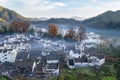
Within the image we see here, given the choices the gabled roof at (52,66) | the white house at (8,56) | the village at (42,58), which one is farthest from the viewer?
the white house at (8,56)

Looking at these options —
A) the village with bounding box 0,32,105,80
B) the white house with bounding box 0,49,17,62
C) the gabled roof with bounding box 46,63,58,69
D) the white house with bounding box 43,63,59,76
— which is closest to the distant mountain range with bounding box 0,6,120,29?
the village with bounding box 0,32,105,80

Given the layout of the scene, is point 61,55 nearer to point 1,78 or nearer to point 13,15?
point 1,78

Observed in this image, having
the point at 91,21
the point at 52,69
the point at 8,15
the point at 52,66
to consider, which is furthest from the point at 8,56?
the point at 8,15

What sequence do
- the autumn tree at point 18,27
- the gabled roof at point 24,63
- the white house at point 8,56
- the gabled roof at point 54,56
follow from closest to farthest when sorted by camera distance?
the gabled roof at point 24,63, the gabled roof at point 54,56, the white house at point 8,56, the autumn tree at point 18,27

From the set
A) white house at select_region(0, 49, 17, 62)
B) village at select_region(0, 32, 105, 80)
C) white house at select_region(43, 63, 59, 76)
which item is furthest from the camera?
white house at select_region(0, 49, 17, 62)

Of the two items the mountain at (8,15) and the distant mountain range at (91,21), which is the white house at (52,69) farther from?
the mountain at (8,15)

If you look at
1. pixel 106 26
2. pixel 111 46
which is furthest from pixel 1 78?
pixel 106 26

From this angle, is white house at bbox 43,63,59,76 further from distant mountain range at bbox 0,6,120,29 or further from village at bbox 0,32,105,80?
distant mountain range at bbox 0,6,120,29

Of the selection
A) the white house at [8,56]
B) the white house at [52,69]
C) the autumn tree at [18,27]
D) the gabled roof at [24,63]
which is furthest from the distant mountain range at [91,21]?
the white house at [52,69]

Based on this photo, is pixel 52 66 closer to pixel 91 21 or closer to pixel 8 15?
pixel 91 21
